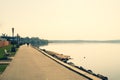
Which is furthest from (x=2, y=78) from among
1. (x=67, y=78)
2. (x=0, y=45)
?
(x=0, y=45)

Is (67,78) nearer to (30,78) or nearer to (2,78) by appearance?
(30,78)

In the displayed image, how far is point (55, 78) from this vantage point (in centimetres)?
2069

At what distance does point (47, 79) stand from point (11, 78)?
8.78 ft

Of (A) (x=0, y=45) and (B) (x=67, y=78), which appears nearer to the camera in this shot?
(B) (x=67, y=78)

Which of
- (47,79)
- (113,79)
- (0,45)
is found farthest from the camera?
(0,45)

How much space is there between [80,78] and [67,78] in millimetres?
988

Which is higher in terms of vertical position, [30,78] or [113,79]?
[30,78]

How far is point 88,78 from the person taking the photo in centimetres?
2080

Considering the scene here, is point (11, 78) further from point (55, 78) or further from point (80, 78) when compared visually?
point (80, 78)

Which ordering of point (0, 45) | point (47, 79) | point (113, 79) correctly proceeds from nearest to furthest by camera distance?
1. point (47, 79)
2. point (113, 79)
3. point (0, 45)

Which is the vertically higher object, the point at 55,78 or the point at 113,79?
the point at 55,78

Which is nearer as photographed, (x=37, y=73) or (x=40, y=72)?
(x=37, y=73)

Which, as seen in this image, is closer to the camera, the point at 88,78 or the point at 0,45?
the point at 88,78

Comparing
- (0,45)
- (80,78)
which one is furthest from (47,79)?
(0,45)
